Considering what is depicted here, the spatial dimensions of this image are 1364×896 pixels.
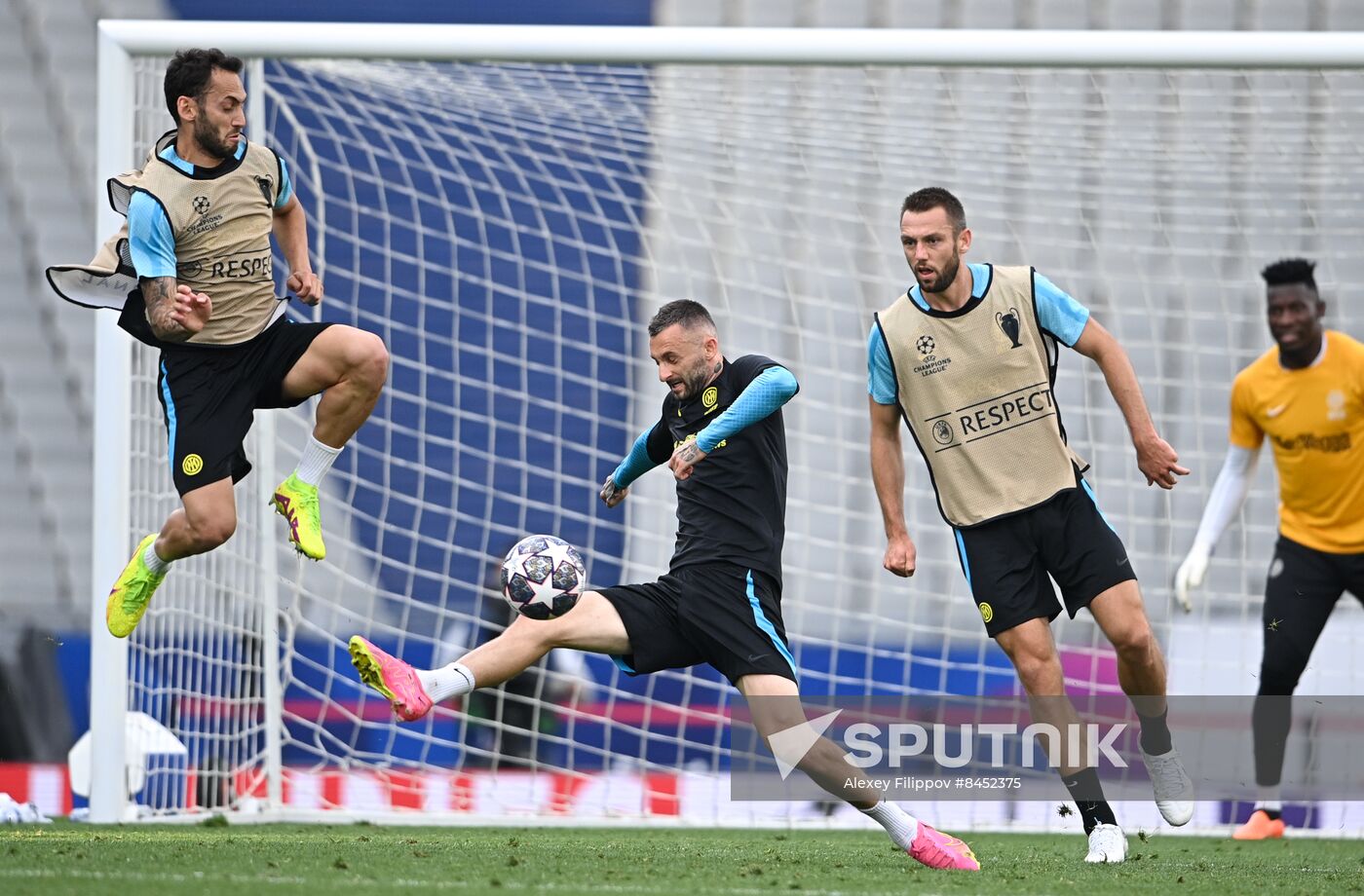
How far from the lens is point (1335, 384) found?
20.7ft

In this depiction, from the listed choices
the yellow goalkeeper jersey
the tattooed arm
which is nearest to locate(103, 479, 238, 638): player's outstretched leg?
the tattooed arm

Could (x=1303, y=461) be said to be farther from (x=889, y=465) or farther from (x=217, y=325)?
(x=217, y=325)

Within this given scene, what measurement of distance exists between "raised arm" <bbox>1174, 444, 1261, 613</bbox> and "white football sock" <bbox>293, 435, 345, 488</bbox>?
3.16 meters

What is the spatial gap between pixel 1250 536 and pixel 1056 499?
21.8 feet

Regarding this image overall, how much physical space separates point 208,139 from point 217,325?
0.65 meters

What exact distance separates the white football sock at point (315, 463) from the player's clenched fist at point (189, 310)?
2.49ft

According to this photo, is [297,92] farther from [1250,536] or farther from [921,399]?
[1250,536]

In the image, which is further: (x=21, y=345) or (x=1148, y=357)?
(x=21, y=345)

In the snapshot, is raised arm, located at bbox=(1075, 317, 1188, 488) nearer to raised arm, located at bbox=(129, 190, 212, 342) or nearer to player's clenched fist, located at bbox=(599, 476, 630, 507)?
player's clenched fist, located at bbox=(599, 476, 630, 507)

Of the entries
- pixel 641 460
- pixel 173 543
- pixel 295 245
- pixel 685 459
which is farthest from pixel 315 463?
pixel 685 459

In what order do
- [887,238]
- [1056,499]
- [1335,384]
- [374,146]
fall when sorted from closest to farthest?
[1056,499], [1335,384], [374,146], [887,238]

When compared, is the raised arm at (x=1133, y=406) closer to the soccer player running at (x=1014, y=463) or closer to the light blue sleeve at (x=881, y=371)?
the soccer player running at (x=1014, y=463)

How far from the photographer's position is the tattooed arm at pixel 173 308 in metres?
5.01

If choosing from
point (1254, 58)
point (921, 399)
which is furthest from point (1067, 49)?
point (921, 399)
